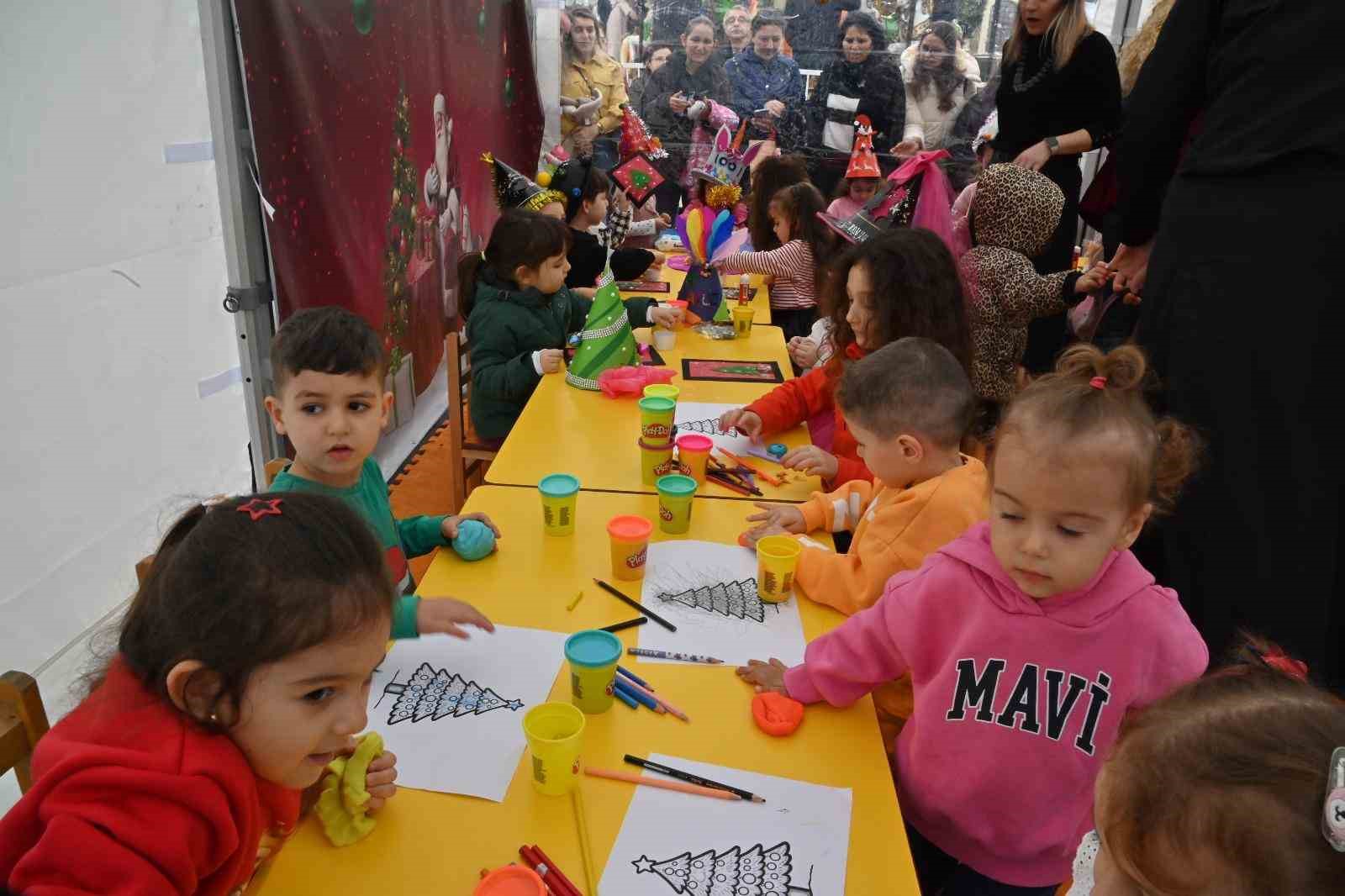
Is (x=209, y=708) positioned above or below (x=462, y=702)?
above

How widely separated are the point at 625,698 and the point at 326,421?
2.93 ft

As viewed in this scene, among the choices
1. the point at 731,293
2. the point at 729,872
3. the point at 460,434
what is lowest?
the point at 460,434

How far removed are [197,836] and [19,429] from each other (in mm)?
1639

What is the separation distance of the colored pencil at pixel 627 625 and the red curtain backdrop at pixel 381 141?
2.06 metres

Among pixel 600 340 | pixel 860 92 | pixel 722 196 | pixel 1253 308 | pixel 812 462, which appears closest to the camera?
pixel 1253 308

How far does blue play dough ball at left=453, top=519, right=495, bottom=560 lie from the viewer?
1785 mm

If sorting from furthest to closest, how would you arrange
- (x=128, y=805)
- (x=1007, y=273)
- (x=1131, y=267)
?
(x=1007, y=273) → (x=1131, y=267) → (x=128, y=805)

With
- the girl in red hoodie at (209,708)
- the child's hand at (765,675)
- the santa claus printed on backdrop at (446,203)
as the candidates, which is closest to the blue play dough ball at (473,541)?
the child's hand at (765,675)

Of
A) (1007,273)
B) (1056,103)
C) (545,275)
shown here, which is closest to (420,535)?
(545,275)

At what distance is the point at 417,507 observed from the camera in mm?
4180

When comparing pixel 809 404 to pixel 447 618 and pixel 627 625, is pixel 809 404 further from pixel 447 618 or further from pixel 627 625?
pixel 447 618

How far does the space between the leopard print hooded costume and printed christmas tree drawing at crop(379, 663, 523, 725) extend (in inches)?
105

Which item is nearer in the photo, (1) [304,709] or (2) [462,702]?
(1) [304,709]

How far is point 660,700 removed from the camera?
138 cm
